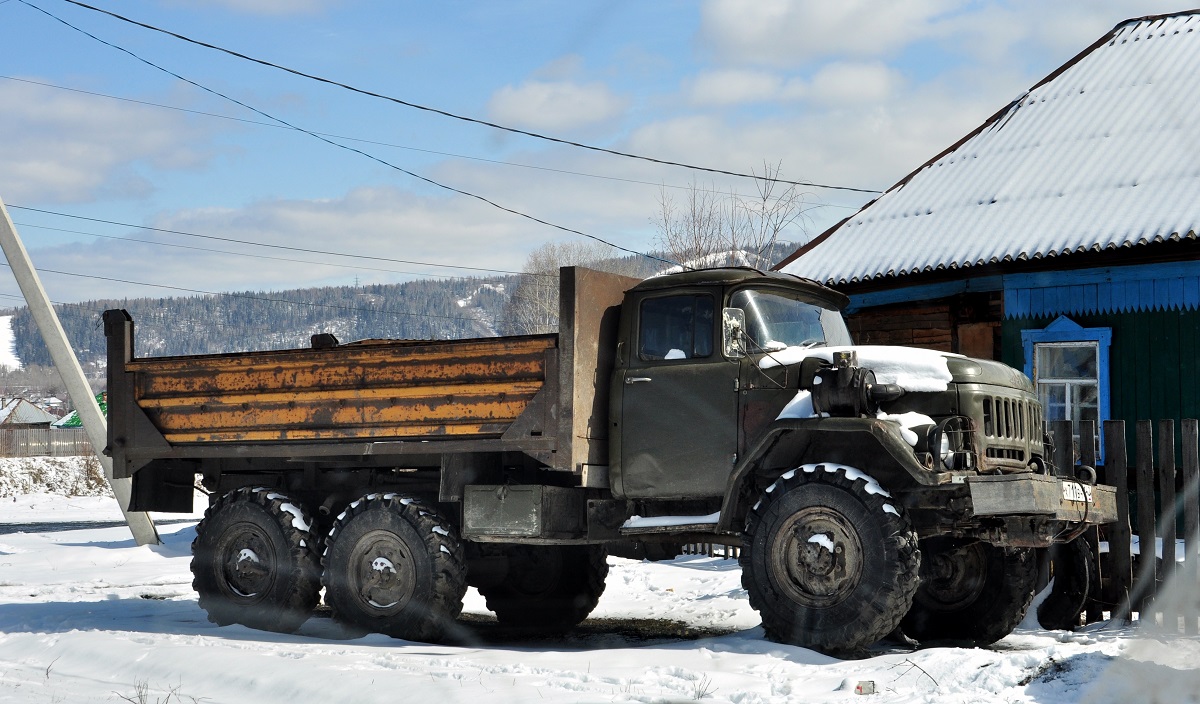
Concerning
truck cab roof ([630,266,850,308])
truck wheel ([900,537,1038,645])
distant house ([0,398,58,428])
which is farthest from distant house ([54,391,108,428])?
distant house ([0,398,58,428])

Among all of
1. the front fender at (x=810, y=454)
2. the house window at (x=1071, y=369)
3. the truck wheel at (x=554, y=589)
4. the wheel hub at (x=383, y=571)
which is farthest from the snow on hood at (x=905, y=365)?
the house window at (x=1071, y=369)

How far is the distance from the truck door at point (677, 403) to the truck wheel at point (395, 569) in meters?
1.47

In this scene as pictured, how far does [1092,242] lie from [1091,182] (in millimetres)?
1514

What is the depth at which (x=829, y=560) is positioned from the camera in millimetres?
7277

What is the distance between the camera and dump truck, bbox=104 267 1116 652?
7.36 metres

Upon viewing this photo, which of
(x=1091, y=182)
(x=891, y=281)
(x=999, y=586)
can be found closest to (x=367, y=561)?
(x=999, y=586)

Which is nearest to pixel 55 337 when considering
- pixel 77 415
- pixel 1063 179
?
pixel 1063 179

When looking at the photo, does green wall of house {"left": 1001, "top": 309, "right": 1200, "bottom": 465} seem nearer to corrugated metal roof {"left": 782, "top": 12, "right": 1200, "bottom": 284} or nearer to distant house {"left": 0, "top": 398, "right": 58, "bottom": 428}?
corrugated metal roof {"left": 782, "top": 12, "right": 1200, "bottom": 284}

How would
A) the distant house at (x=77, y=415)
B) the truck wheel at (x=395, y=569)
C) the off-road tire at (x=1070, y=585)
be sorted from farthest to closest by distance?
1. the distant house at (x=77, y=415)
2. the off-road tire at (x=1070, y=585)
3. the truck wheel at (x=395, y=569)

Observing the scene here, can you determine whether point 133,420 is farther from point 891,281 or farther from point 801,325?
point 891,281

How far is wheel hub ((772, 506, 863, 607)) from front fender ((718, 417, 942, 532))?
0.50 metres

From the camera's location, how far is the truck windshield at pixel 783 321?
27.0 feet

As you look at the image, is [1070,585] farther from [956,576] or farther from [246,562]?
[246,562]

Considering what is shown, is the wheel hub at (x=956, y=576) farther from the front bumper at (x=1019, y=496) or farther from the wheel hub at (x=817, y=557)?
the wheel hub at (x=817, y=557)
